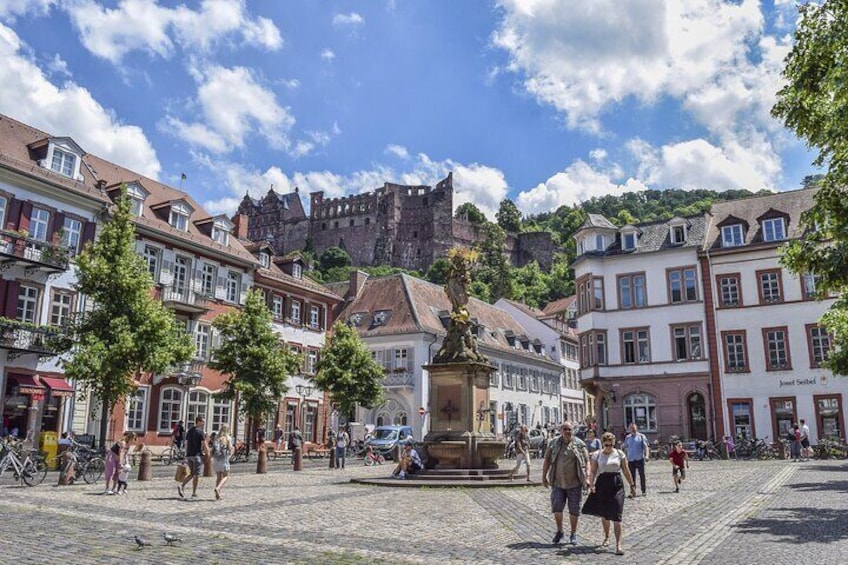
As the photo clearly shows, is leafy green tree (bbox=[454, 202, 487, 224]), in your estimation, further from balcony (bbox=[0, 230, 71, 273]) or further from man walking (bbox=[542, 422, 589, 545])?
man walking (bbox=[542, 422, 589, 545])

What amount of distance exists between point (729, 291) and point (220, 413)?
29272mm

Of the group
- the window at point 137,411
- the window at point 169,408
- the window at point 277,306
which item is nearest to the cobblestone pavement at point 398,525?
the window at point 137,411

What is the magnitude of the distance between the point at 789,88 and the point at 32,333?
2696 cm

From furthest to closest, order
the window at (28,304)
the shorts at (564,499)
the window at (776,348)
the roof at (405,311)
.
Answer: the roof at (405,311) → the window at (776,348) → the window at (28,304) → the shorts at (564,499)

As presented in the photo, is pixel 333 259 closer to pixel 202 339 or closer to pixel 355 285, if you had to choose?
pixel 355 285

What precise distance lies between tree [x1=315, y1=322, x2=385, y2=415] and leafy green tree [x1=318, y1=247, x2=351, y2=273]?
305 ft

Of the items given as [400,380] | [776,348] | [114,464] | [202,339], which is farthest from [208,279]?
[776,348]

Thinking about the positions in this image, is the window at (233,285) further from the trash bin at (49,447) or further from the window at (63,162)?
the trash bin at (49,447)

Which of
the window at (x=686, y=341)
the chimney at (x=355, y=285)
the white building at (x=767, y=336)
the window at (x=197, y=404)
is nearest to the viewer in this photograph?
the window at (x=197, y=404)

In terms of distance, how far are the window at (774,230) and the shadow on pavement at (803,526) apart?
29.6 meters

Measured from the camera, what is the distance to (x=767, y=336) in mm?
40062

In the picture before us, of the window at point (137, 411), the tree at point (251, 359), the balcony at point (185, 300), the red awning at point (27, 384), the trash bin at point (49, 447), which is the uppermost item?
the balcony at point (185, 300)

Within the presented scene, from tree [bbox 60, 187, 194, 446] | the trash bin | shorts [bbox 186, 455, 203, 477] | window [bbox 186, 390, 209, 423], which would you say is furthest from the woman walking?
window [bbox 186, 390, 209, 423]

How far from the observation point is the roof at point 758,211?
41.3 m
